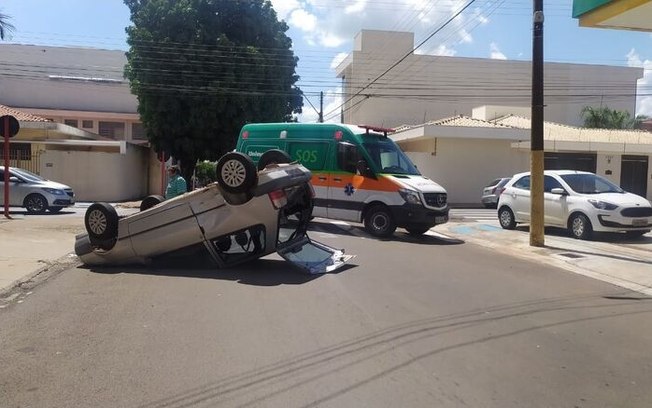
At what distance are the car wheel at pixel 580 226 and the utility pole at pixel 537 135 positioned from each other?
1646 millimetres

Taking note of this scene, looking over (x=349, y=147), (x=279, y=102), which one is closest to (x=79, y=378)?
(x=349, y=147)

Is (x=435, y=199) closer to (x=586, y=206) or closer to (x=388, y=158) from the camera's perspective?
(x=388, y=158)

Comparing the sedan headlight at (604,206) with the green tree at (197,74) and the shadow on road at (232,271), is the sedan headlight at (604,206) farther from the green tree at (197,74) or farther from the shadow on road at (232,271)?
the green tree at (197,74)

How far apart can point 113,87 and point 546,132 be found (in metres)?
32.1

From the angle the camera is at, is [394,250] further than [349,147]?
No

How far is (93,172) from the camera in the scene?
2955cm

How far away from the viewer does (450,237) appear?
1600 centimetres

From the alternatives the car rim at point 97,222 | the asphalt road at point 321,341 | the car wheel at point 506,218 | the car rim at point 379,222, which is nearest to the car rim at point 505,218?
the car wheel at point 506,218

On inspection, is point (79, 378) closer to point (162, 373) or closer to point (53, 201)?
point (162, 373)

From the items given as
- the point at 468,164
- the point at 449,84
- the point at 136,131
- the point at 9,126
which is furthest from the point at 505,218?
the point at 449,84

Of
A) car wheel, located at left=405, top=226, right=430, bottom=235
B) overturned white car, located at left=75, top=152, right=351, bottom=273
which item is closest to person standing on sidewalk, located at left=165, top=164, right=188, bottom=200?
overturned white car, located at left=75, top=152, right=351, bottom=273

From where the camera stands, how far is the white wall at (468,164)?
3183 centimetres

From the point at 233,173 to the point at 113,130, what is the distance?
4064 centimetres

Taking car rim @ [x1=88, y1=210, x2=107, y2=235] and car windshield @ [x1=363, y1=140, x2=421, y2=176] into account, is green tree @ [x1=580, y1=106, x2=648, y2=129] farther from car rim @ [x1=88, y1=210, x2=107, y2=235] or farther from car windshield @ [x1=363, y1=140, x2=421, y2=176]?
car rim @ [x1=88, y1=210, x2=107, y2=235]
